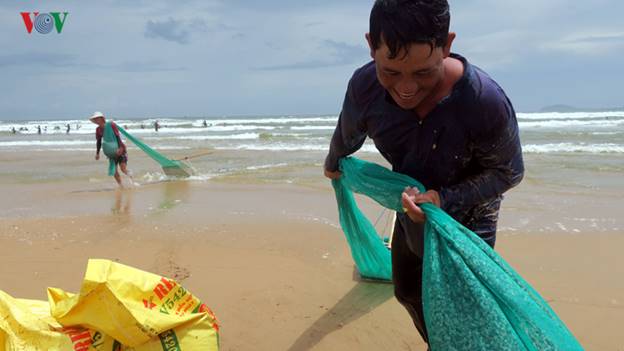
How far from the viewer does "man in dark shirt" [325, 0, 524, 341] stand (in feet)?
4.17

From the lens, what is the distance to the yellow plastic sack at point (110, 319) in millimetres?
1818

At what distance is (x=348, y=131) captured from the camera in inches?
69.3

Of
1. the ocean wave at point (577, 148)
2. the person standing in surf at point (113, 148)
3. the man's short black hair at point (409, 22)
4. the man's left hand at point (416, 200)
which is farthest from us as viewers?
the ocean wave at point (577, 148)

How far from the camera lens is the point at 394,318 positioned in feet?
9.48

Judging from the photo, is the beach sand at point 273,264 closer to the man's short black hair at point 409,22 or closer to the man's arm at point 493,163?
the man's arm at point 493,163

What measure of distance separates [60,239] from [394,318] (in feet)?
11.0

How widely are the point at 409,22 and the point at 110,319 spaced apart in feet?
4.93

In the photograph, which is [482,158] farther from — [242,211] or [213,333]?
[242,211]

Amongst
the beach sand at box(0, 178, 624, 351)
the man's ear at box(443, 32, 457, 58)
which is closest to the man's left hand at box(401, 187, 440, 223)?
the man's ear at box(443, 32, 457, 58)

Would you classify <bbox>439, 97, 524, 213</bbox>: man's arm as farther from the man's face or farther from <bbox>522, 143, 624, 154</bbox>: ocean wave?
<bbox>522, 143, 624, 154</bbox>: ocean wave

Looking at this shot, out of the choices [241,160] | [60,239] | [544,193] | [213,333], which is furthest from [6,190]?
[544,193]

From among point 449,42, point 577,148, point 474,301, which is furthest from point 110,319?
point 577,148

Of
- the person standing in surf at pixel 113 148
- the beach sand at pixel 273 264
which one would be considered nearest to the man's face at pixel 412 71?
the beach sand at pixel 273 264

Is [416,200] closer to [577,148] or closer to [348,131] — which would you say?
[348,131]
